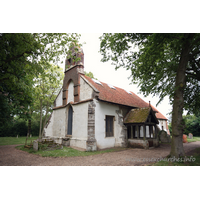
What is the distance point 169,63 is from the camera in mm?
9531

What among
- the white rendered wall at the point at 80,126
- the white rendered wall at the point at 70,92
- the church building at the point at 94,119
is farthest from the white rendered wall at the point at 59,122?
the white rendered wall at the point at 80,126

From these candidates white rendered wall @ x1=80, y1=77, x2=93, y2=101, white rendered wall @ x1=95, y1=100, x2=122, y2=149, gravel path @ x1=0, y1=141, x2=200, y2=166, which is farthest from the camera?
white rendered wall @ x1=80, y1=77, x2=93, y2=101

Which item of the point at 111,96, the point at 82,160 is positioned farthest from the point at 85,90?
the point at 82,160

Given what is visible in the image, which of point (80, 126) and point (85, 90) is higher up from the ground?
point (85, 90)

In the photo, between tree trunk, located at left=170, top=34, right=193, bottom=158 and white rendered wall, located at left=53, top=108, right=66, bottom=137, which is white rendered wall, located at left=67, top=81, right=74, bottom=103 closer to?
white rendered wall, located at left=53, top=108, right=66, bottom=137

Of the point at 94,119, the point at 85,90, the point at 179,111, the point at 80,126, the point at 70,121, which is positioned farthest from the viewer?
the point at 70,121

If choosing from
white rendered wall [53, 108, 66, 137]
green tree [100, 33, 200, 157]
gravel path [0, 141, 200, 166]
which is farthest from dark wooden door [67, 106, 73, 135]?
green tree [100, 33, 200, 157]

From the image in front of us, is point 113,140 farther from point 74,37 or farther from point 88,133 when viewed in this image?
point 74,37

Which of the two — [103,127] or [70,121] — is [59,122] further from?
[103,127]

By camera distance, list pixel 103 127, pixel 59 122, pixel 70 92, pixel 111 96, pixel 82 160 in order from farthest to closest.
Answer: pixel 59 122, pixel 70 92, pixel 111 96, pixel 103 127, pixel 82 160

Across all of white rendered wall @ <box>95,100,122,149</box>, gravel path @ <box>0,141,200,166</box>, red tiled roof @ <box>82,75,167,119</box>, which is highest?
red tiled roof @ <box>82,75,167,119</box>

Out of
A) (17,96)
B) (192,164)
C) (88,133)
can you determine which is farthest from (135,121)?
(17,96)

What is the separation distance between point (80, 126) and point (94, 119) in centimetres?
191

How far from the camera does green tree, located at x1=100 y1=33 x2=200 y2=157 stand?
7582 mm
